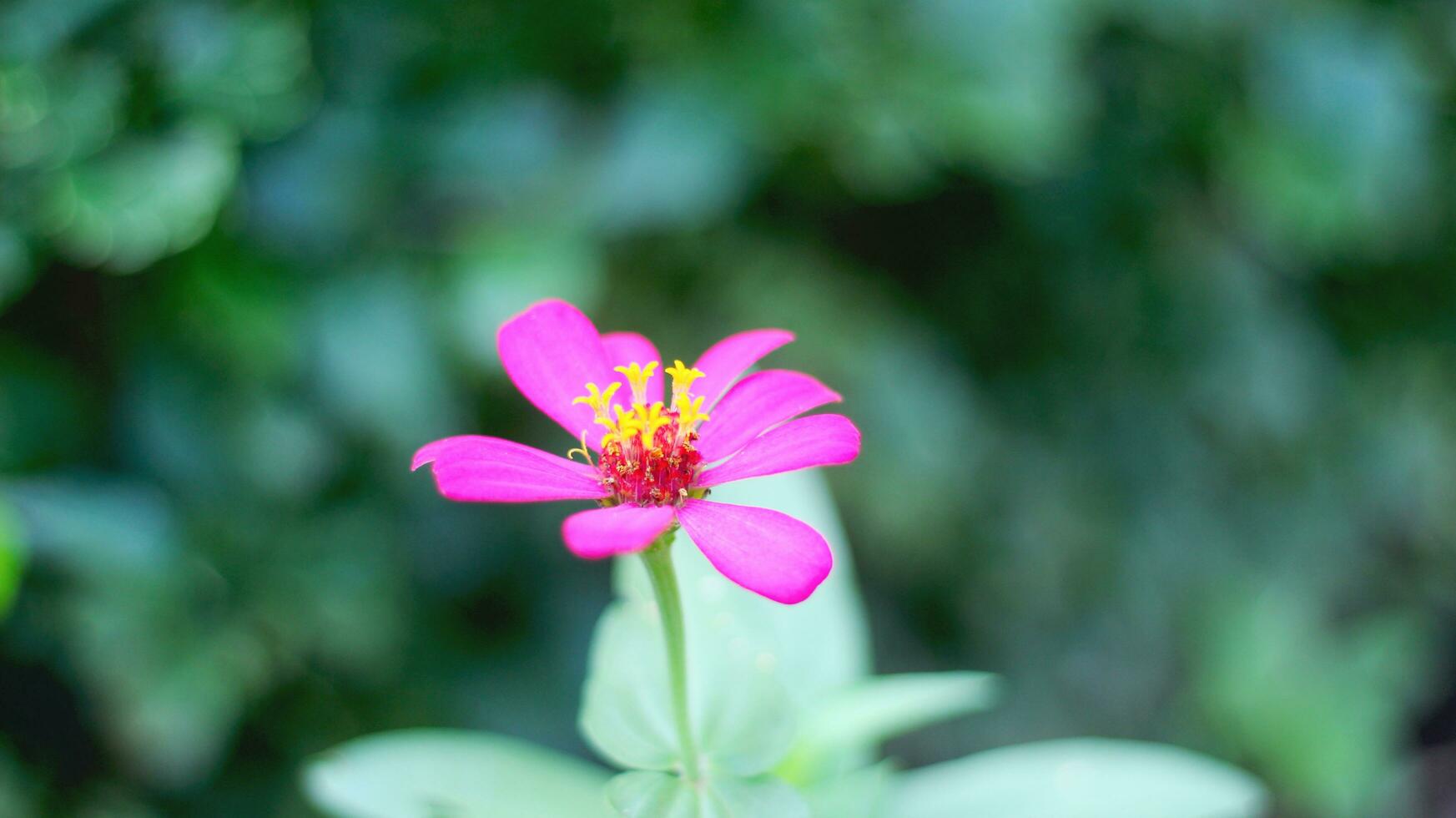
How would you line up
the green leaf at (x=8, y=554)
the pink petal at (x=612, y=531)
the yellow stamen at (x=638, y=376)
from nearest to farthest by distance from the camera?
the pink petal at (x=612, y=531), the yellow stamen at (x=638, y=376), the green leaf at (x=8, y=554)

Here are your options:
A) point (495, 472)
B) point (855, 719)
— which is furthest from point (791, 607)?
point (495, 472)

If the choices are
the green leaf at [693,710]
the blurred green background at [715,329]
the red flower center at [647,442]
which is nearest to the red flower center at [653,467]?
the red flower center at [647,442]

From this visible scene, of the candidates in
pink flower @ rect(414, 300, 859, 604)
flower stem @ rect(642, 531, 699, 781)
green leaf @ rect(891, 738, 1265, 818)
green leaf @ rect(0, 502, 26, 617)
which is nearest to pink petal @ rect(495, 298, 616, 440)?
pink flower @ rect(414, 300, 859, 604)

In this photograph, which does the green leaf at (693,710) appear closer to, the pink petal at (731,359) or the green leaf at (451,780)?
the green leaf at (451,780)

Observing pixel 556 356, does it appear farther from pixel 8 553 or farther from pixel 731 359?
pixel 8 553

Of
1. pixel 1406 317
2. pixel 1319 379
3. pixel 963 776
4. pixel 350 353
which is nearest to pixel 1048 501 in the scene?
pixel 1319 379

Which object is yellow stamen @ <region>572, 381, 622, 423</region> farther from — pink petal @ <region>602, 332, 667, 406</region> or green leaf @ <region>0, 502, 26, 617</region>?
green leaf @ <region>0, 502, 26, 617</region>
